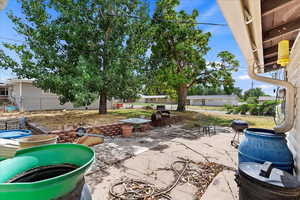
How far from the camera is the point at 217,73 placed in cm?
1208

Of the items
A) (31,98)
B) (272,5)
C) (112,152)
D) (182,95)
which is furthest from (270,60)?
(31,98)

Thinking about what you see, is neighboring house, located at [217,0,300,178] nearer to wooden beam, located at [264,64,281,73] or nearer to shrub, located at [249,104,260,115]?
wooden beam, located at [264,64,281,73]

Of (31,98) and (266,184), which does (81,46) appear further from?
(31,98)

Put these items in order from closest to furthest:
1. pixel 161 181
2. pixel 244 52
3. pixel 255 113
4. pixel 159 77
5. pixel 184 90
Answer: pixel 244 52 < pixel 161 181 < pixel 159 77 < pixel 184 90 < pixel 255 113

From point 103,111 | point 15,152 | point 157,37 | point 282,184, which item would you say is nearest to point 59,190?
point 15,152

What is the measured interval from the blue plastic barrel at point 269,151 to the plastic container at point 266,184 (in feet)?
1.22

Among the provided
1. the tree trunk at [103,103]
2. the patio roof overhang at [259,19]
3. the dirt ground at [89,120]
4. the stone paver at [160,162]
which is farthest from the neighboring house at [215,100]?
the patio roof overhang at [259,19]

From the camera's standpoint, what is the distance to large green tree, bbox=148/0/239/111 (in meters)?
11.2

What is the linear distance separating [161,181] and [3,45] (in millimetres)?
10215

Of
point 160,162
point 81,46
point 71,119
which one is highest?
point 81,46

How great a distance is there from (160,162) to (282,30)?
3.68 metres

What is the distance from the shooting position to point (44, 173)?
1.28 metres

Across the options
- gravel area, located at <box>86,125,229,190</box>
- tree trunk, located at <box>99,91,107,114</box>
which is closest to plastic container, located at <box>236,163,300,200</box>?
gravel area, located at <box>86,125,229,190</box>

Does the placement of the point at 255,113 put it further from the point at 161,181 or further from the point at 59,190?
the point at 59,190
